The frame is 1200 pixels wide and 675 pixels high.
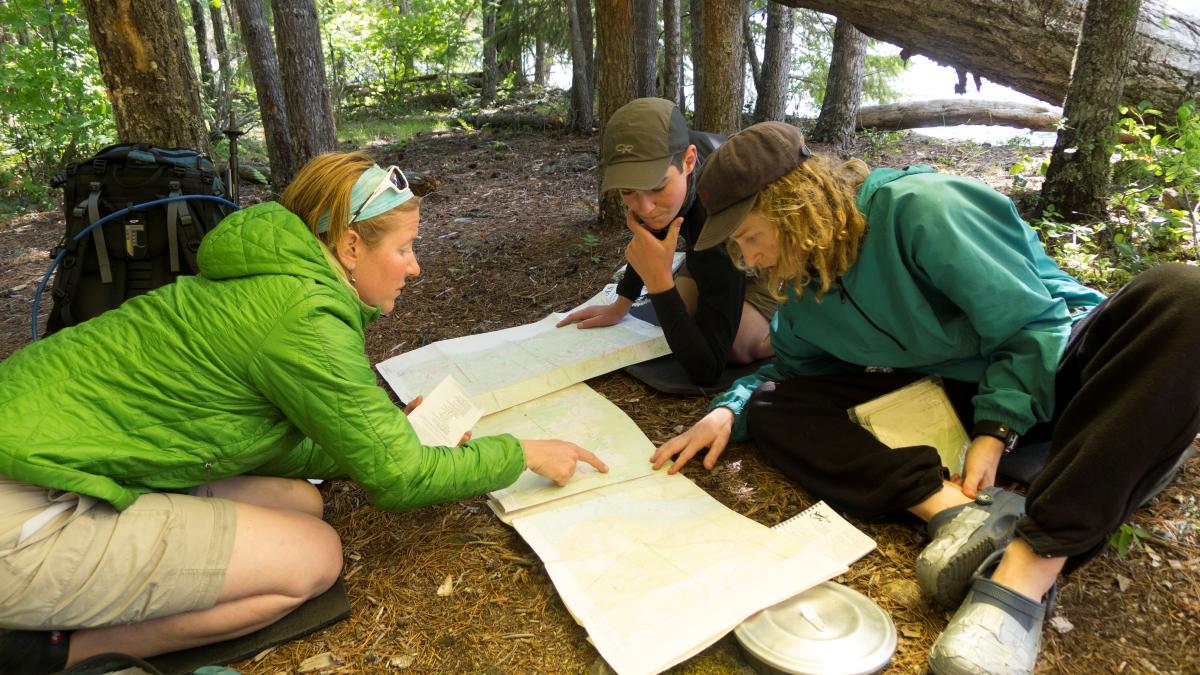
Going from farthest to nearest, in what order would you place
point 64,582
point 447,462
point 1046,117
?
point 1046,117 → point 447,462 → point 64,582

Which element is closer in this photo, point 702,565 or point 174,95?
point 702,565

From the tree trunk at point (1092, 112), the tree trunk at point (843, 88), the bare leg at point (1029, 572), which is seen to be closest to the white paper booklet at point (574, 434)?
the bare leg at point (1029, 572)

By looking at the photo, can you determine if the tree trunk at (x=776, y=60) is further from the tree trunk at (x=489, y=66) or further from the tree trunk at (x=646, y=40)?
the tree trunk at (x=489, y=66)

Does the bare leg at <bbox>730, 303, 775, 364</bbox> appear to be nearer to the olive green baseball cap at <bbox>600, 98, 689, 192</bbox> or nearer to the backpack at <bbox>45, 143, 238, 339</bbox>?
the olive green baseball cap at <bbox>600, 98, 689, 192</bbox>

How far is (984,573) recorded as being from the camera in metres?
1.70

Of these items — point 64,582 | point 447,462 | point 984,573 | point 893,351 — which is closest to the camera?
point 64,582

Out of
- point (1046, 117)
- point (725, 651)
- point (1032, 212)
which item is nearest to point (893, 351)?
point (725, 651)

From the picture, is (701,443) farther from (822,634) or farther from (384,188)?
(384,188)

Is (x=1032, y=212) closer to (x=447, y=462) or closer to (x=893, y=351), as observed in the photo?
(x=893, y=351)

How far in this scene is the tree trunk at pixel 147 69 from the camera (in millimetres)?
3068

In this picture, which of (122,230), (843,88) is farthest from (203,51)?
(122,230)

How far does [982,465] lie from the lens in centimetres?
198

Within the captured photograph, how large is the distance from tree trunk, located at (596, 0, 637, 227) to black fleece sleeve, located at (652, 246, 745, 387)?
211cm

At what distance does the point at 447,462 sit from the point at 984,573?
138 centimetres
